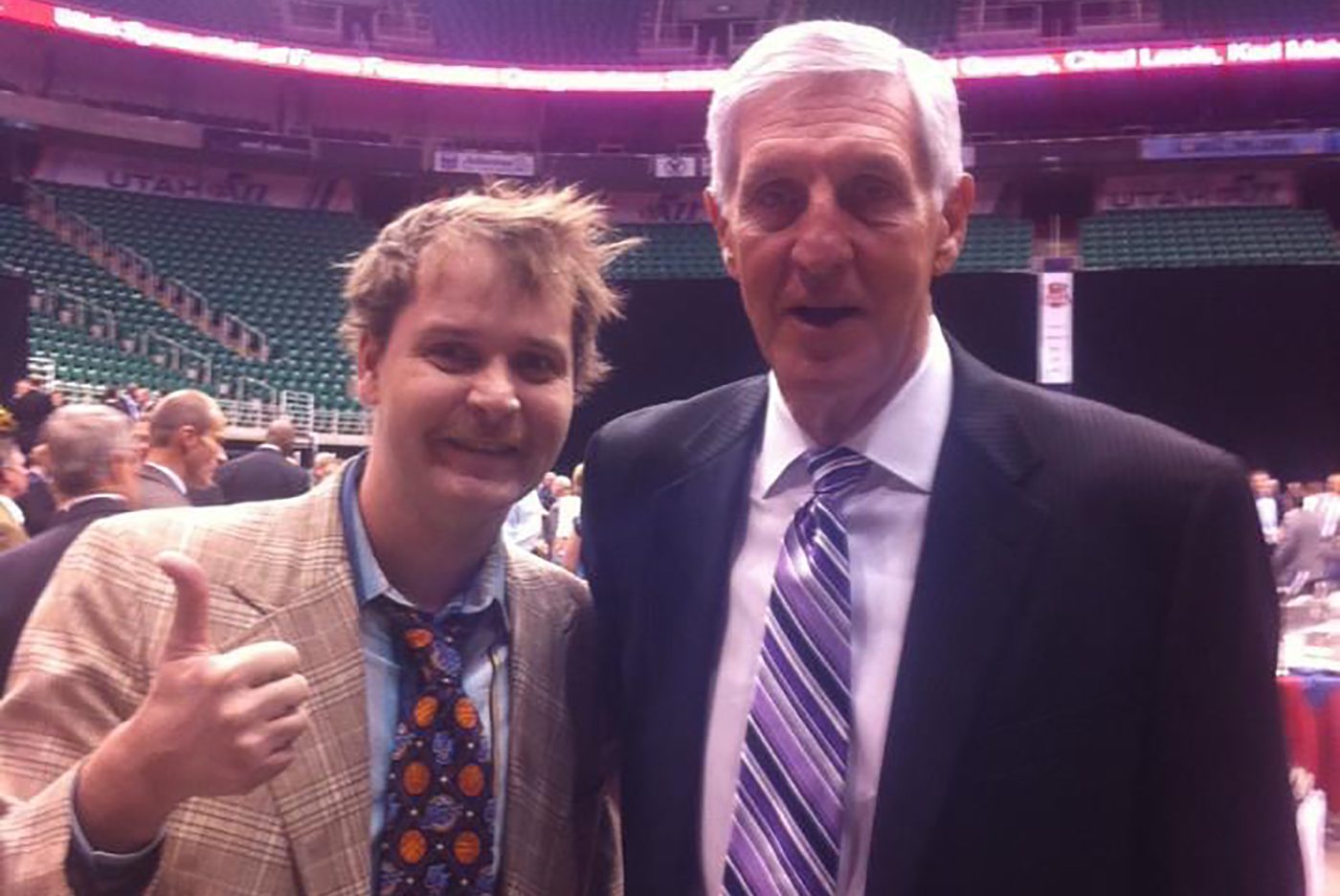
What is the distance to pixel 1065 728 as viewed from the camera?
4.54ft

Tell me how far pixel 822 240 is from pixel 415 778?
90 centimetres

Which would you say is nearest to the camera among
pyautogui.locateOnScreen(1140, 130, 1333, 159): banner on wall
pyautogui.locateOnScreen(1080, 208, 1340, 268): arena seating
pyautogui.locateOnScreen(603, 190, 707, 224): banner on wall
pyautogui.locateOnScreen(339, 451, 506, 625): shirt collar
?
pyautogui.locateOnScreen(339, 451, 506, 625): shirt collar

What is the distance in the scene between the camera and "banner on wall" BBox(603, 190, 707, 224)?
829 inches

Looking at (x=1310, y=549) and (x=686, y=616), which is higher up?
(x=686, y=616)

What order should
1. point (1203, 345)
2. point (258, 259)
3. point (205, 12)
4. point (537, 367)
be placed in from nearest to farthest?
point (537, 367) < point (1203, 345) < point (258, 259) < point (205, 12)

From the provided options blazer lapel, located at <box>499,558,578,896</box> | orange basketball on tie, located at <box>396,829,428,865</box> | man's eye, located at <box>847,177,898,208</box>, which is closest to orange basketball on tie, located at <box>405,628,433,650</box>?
blazer lapel, located at <box>499,558,578,896</box>

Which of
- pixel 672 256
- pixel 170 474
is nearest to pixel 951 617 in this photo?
pixel 170 474

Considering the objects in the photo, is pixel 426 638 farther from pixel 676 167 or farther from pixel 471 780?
pixel 676 167

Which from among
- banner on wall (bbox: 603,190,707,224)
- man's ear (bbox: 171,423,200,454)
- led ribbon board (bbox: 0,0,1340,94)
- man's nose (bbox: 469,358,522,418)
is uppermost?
led ribbon board (bbox: 0,0,1340,94)

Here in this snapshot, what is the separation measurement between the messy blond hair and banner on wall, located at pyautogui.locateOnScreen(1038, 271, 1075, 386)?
13735 mm

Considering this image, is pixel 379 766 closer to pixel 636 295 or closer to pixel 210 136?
pixel 636 295

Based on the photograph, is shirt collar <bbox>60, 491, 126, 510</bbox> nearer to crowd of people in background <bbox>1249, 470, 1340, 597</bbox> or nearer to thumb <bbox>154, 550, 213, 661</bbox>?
thumb <bbox>154, 550, 213, 661</bbox>

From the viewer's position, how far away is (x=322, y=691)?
5.29ft

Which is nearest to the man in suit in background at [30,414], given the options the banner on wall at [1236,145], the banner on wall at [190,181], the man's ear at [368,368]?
the man's ear at [368,368]
